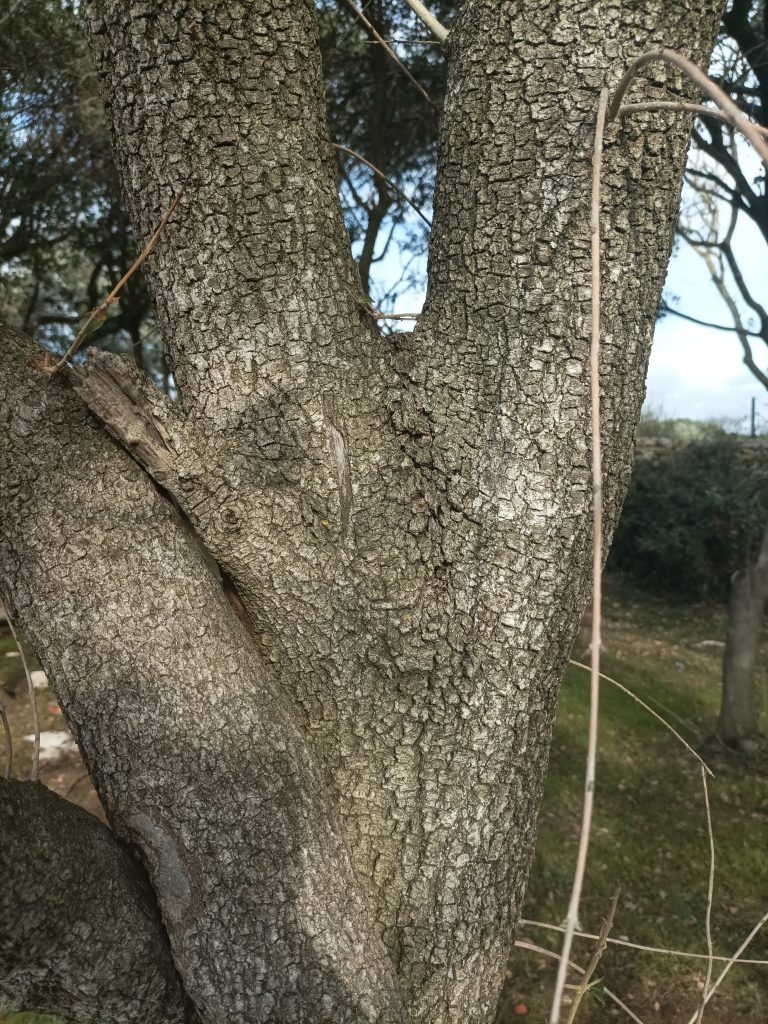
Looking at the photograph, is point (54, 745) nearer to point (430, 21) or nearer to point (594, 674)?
point (430, 21)

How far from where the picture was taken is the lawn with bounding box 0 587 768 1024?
272 cm

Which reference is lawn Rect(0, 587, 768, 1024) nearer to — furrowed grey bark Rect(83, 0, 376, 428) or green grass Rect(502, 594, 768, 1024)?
green grass Rect(502, 594, 768, 1024)

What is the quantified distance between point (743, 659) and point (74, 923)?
4.19m

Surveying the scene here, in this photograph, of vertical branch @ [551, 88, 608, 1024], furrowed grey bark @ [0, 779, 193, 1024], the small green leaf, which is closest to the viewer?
vertical branch @ [551, 88, 608, 1024]

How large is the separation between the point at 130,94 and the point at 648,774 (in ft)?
14.1

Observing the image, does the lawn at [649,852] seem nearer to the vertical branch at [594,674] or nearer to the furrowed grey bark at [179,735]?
the furrowed grey bark at [179,735]

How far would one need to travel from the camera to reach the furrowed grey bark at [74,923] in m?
1.07

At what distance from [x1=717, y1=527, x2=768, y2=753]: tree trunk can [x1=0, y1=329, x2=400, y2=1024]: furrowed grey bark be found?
3.78 m

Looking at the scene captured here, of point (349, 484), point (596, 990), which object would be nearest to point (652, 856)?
point (596, 990)

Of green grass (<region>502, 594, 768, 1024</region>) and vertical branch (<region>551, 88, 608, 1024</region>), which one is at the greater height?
vertical branch (<region>551, 88, 608, 1024</region>)

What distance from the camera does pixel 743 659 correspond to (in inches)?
174

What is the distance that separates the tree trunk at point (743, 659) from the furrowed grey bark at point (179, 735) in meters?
3.78

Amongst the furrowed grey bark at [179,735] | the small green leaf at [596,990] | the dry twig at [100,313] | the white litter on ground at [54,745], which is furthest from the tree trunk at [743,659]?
the dry twig at [100,313]

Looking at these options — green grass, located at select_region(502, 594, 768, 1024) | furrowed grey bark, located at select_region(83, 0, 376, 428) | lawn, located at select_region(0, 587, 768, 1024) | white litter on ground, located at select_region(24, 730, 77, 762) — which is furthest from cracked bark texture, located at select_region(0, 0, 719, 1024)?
white litter on ground, located at select_region(24, 730, 77, 762)
